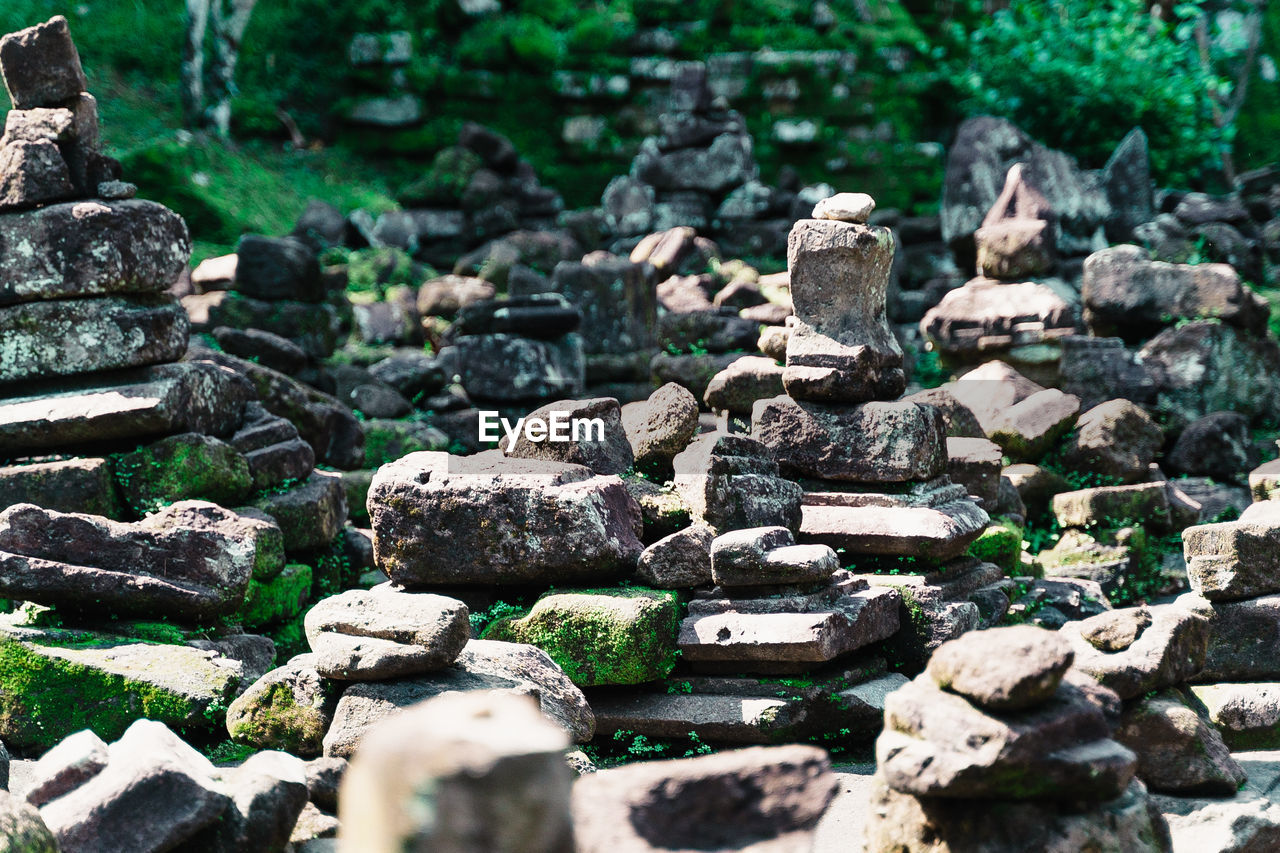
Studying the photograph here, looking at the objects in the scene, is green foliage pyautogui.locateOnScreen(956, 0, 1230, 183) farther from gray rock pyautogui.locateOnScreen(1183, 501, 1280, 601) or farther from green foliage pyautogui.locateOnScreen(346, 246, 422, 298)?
gray rock pyautogui.locateOnScreen(1183, 501, 1280, 601)

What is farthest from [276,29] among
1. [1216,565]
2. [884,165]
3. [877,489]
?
[1216,565]

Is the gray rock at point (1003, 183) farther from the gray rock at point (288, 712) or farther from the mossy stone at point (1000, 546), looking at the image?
the gray rock at point (288, 712)

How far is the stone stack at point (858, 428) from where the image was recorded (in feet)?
21.1

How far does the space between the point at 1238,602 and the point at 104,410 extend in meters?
5.58

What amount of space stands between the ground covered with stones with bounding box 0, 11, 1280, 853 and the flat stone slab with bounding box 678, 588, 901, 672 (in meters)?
0.02

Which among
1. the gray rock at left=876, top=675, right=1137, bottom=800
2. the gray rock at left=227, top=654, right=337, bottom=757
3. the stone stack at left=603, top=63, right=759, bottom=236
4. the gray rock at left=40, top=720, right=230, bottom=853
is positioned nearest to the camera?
the gray rock at left=876, top=675, right=1137, bottom=800

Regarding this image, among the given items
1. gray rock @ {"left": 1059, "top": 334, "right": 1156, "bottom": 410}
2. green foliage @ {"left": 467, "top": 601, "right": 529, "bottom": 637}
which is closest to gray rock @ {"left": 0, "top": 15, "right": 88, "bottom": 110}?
green foliage @ {"left": 467, "top": 601, "right": 529, "bottom": 637}

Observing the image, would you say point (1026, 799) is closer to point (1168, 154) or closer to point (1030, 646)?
point (1030, 646)

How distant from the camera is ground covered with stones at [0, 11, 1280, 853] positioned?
3.36m

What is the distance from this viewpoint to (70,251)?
22.3ft

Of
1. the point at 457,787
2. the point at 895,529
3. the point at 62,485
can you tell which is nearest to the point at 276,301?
the point at 62,485

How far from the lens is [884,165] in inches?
863

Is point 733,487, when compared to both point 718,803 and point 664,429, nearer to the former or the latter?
point 664,429

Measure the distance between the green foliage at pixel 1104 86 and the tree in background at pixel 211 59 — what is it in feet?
37.3
